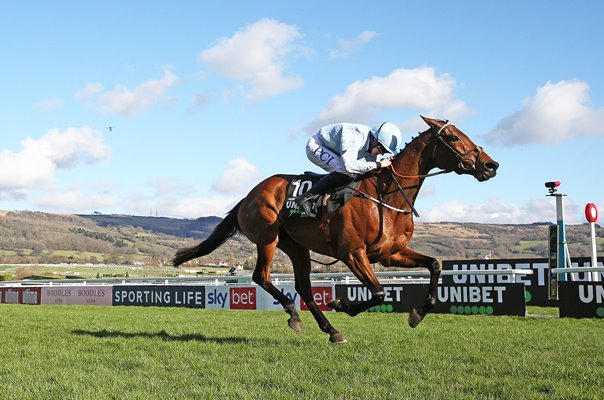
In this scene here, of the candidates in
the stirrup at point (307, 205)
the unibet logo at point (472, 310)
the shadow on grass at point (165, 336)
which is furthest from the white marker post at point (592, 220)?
the shadow on grass at point (165, 336)

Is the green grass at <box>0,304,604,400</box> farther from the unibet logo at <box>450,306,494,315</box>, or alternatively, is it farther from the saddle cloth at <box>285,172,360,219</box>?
the unibet logo at <box>450,306,494,315</box>

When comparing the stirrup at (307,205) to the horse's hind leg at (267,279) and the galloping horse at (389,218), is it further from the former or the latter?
the horse's hind leg at (267,279)

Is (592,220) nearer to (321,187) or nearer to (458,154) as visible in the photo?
(458,154)

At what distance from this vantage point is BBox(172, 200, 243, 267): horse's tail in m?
9.59

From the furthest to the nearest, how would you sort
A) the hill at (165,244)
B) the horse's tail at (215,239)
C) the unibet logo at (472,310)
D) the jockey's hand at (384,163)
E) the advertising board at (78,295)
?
the hill at (165,244)
the advertising board at (78,295)
the unibet logo at (472,310)
the horse's tail at (215,239)
the jockey's hand at (384,163)

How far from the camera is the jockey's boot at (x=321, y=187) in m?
7.88

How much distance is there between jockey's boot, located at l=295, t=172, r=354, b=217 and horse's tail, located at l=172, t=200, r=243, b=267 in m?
1.84

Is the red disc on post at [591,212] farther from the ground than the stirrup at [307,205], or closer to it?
farther from the ground

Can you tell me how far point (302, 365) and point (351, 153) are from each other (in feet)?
8.92

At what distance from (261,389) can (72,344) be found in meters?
3.95

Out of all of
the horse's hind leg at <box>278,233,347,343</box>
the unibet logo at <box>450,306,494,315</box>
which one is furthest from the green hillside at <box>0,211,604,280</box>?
the horse's hind leg at <box>278,233,347,343</box>

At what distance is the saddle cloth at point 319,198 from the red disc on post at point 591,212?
944 cm

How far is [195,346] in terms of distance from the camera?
297 inches

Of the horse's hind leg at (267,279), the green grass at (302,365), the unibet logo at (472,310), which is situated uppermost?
the horse's hind leg at (267,279)
